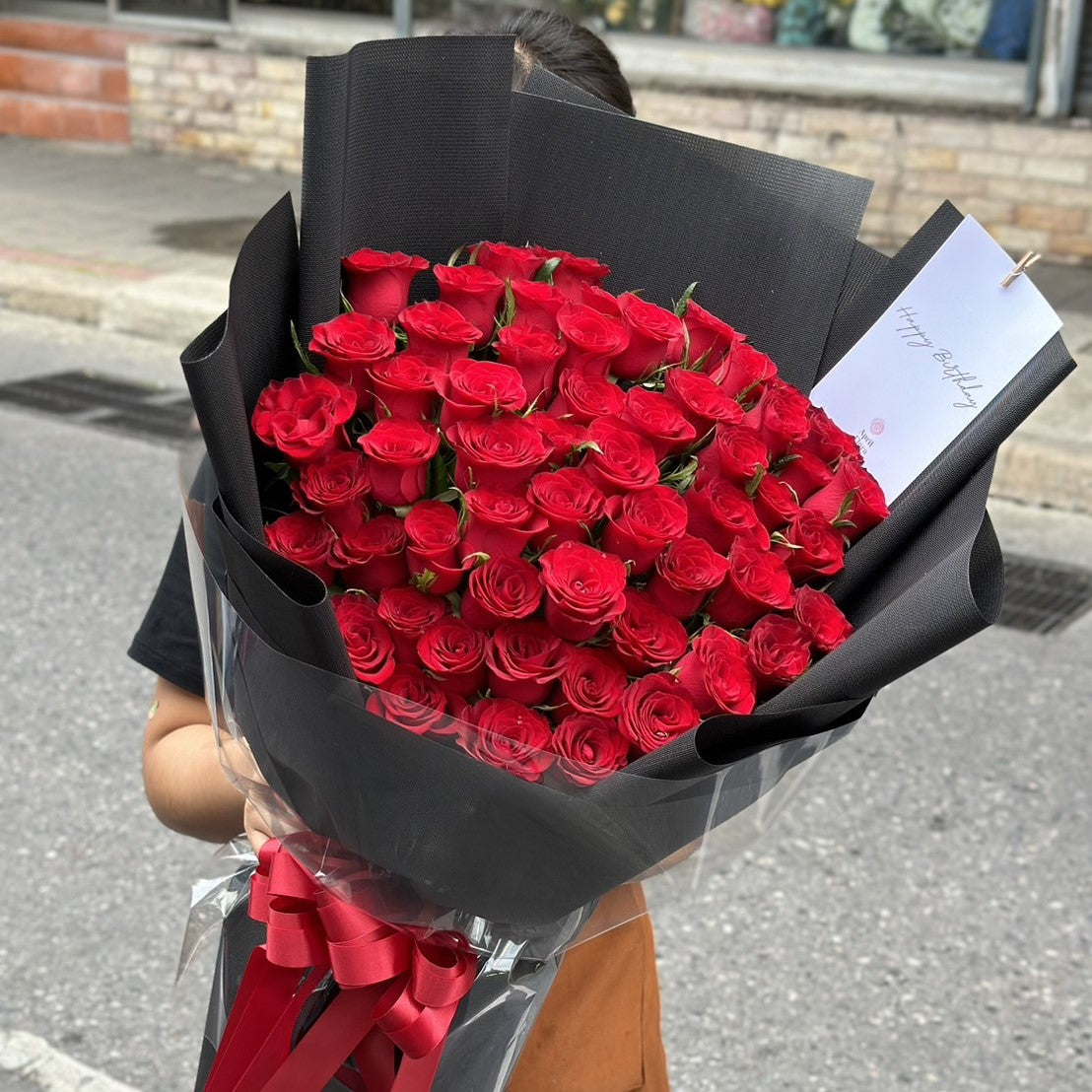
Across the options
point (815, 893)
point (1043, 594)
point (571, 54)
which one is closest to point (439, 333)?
point (571, 54)

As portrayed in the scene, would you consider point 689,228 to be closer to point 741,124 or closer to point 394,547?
point 394,547

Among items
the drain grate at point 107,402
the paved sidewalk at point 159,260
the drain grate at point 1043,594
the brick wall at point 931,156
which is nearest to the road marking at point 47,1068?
the drain grate at point 1043,594

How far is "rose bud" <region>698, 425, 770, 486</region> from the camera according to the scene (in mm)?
1147

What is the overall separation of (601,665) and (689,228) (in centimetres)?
44

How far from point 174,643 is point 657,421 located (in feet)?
2.33

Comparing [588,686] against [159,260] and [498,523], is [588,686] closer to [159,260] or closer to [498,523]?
[498,523]

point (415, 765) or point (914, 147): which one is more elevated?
point (415, 765)

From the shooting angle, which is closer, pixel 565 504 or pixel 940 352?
pixel 565 504

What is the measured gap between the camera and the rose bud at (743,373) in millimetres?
1230

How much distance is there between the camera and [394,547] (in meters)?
1.11

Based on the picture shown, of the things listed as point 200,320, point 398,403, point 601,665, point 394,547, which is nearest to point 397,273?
point 398,403

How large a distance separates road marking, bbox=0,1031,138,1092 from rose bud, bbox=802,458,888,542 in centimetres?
193

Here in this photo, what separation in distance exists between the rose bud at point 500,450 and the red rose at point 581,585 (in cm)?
6

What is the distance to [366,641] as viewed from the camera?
108cm
